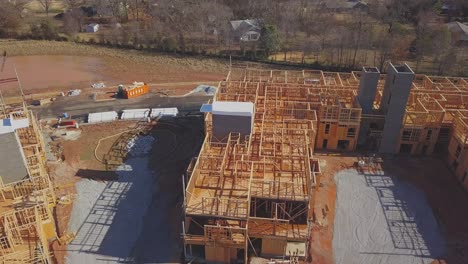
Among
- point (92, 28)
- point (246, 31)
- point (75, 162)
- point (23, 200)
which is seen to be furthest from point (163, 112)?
point (92, 28)

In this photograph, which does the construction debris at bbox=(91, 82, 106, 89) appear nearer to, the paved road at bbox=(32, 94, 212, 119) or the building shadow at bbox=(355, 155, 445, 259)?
the paved road at bbox=(32, 94, 212, 119)

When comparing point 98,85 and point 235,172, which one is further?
point 98,85

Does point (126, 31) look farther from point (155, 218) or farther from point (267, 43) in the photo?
point (155, 218)

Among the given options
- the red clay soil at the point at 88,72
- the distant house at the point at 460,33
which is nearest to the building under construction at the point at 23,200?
the red clay soil at the point at 88,72

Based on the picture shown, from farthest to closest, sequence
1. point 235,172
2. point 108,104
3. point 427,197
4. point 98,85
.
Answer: point 98,85 → point 108,104 → point 427,197 → point 235,172

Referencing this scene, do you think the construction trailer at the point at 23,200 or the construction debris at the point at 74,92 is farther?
the construction debris at the point at 74,92

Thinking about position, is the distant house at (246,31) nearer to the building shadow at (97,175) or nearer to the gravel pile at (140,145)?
the gravel pile at (140,145)

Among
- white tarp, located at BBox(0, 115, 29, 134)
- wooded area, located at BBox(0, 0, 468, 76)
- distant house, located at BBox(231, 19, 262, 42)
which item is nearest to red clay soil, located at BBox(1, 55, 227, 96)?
wooded area, located at BBox(0, 0, 468, 76)

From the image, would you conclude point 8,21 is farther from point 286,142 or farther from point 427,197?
point 427,197
